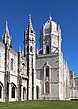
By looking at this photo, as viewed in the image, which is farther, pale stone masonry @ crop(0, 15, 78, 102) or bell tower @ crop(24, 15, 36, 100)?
bell tower @ crop(24, 15, 36, 100)

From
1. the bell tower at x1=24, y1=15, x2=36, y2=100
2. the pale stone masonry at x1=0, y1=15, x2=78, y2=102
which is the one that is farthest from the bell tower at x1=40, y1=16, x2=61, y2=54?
the bell tower at x1=24, y1=15, x2=36, y2=100

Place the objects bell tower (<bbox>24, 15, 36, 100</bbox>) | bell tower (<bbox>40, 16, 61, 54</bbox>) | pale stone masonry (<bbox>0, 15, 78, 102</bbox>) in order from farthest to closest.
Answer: bell tower (<bbox>40, 16, 61, 54</bbox>)
bell tower (<bbox>24, 15, 36, 100</bbox>)
pale stone masonry (<bbox>0, 15, 78, 102</bbox>)

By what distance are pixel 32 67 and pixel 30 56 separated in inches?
97.3

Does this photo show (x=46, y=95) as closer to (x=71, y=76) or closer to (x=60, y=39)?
(x=60, y=39)

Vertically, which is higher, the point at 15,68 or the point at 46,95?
the point at 15,68

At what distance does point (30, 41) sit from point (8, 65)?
47.8 feet

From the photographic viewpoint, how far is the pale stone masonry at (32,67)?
1847 inches

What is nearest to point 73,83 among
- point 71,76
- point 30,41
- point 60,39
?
point 71,76

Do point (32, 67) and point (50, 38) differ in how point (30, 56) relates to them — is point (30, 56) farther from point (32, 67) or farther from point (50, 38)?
point (50, 38)

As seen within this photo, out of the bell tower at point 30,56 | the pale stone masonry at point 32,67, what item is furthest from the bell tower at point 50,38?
the bell tower at point 30,56

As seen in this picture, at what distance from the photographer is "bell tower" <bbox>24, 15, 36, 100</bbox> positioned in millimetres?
57219

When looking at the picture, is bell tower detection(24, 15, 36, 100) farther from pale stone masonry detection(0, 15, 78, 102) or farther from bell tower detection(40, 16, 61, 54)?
bell tower detection(40, 16, 61, 54)

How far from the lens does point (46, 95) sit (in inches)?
2788

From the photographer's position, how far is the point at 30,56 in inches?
2349
